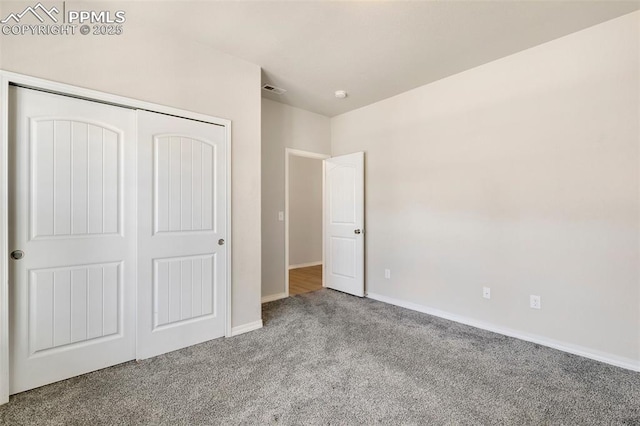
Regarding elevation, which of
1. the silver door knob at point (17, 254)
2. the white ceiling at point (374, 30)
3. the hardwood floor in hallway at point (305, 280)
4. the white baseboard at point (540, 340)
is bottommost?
the hardwood floor in hallway at point (305, 280)

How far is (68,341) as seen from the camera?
206cm

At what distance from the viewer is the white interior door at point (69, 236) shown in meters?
1.89

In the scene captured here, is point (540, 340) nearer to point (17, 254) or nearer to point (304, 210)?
point (17, 254)

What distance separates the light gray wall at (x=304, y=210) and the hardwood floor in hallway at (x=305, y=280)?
1.29ft

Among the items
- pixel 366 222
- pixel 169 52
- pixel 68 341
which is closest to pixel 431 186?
pixel 366 222

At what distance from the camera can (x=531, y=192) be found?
2680 mm

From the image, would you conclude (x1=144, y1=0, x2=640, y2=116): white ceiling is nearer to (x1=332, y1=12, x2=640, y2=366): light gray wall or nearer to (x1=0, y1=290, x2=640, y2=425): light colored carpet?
(x1=332, y1=12, x2=640, y2=366): light gray wall

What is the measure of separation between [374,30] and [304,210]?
4.47 m

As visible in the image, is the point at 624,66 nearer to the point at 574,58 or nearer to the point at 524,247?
the point at 574,58

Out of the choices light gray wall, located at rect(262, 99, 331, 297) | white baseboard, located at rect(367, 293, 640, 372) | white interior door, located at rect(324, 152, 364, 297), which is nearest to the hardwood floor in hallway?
white interior door, located at rect(324, 152, 364, 297)

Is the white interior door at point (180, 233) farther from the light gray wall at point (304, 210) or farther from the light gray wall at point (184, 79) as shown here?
the light gray wall at point (304, 210)

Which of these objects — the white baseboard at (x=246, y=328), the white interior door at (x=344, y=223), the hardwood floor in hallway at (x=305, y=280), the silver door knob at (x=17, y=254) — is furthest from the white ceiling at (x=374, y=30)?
the hardwood floor in hallway at (x=305, y=280)

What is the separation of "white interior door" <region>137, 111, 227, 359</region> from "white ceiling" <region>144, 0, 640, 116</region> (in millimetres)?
833

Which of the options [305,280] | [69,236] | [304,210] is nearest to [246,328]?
[69,236]
